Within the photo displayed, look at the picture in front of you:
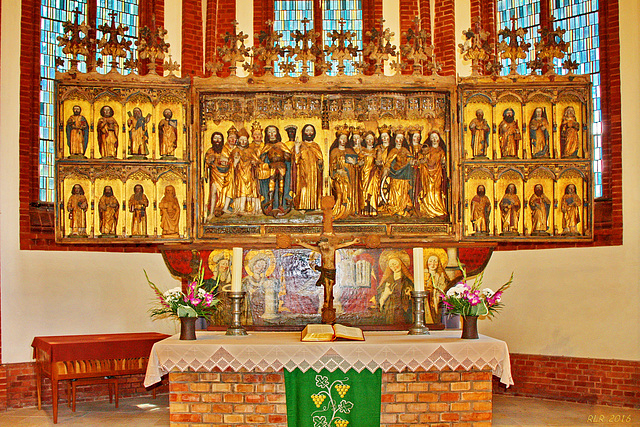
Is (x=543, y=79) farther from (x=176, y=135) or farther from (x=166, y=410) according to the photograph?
(x=166, y=410)

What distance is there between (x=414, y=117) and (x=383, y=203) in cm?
129

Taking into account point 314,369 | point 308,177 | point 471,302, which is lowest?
point 314,369

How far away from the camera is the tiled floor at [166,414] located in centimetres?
Result: 1005

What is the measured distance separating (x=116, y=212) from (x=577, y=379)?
8.00 metres

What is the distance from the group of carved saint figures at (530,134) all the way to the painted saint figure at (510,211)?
1.64ft

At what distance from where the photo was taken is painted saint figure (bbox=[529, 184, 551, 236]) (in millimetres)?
9664

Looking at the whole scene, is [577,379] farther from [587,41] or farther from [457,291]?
[587,41]

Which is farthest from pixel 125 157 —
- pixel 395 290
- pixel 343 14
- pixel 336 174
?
pixel 343 14

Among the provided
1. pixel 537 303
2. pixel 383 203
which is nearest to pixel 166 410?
pixel 383 203

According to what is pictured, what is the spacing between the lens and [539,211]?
968 centimetres

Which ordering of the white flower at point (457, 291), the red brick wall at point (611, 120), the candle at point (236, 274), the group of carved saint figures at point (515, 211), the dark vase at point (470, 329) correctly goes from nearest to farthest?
the dark vase at point (470, 329), the white flower at point (457, 291), the candle at point (236, 274), the group of carved saint figures at point (515, 211), the red brick wall at point (611, 120)

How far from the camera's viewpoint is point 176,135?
385 inches

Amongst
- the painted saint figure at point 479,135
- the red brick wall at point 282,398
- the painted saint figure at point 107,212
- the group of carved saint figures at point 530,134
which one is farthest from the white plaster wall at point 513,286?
the red brick wall at point 282,398

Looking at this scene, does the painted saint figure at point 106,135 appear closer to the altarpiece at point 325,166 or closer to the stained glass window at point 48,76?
the altarpiece at point 325,166
